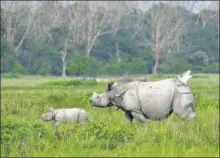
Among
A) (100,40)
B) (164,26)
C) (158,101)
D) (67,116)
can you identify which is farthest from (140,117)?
(164,26)

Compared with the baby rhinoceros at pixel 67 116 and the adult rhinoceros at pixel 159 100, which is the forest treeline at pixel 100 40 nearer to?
the baby rhinoceros at pixel 67 116

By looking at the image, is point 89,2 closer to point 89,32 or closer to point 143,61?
point 89,32

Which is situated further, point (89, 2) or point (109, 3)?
point (109, 3)

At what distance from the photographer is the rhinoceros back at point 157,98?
12.2 meters

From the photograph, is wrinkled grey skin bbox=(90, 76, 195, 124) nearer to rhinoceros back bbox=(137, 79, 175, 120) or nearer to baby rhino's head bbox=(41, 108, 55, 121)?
rhinoceros back bbox=(137, 79, 175, 120)

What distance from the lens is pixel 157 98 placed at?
40.1ft

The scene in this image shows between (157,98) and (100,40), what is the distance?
4869 centimetres

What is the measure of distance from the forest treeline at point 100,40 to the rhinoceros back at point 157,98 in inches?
1403

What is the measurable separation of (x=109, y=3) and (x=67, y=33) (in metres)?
17.5

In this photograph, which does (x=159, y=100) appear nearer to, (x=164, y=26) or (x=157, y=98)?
(x=157, y=98)

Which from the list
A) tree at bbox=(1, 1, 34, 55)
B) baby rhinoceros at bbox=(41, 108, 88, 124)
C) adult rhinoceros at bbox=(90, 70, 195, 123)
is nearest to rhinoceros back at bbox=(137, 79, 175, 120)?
adult rhinoceros at bbox=(90, 70, 195, 123)

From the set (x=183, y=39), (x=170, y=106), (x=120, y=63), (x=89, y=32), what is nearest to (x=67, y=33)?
(x=89, y=32)

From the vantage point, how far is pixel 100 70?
49.8m

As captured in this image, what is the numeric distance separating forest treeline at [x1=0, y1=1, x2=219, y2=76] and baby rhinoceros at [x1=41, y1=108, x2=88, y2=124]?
34109 mm
